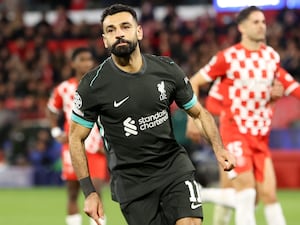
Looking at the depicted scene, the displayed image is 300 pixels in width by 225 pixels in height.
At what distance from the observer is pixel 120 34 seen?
5934mm

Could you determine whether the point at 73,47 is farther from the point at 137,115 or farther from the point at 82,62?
the point at 137,115

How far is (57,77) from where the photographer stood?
67.2 feet

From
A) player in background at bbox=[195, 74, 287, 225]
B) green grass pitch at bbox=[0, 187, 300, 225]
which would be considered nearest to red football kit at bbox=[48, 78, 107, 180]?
player in background at bbox=[195, 74, 287, 225]

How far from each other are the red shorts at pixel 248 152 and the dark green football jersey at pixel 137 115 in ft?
6.77

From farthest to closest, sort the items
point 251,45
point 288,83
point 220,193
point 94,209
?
point 220,193, point 288,83, point 251,45, point 94,209

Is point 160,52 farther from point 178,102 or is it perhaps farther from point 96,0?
point 178,102

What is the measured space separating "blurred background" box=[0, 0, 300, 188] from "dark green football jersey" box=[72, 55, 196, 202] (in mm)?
8478

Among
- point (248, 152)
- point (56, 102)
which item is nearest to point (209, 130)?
point (248, 152)

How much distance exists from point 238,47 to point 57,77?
12.2m

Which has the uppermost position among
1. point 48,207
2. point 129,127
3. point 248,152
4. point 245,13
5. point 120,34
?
point 120,34

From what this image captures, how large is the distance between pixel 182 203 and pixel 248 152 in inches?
92.2

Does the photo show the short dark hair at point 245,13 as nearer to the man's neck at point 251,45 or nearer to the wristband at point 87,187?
the man's neck at point 251,45

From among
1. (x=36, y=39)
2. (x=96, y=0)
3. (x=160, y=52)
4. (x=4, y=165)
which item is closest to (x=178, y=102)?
(x=4, y=165)

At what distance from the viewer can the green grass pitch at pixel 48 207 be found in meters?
11.8
